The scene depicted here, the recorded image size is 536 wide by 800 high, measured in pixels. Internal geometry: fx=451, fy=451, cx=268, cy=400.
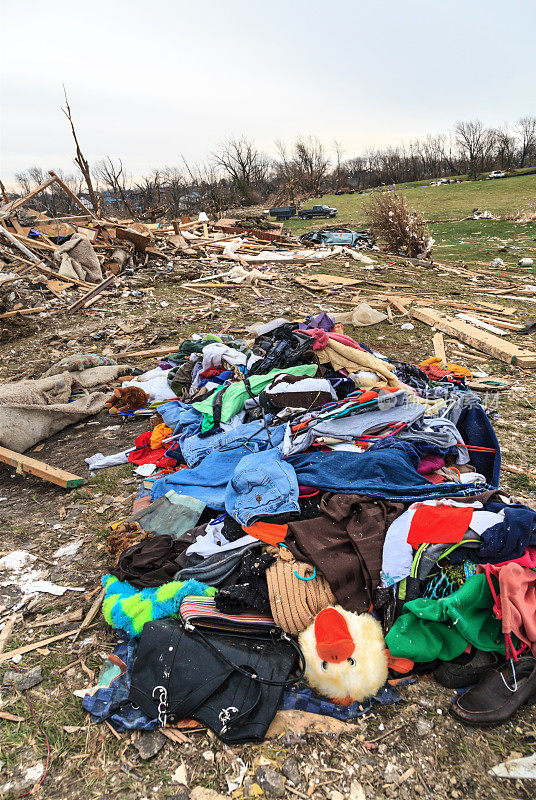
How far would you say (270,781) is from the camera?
182cm

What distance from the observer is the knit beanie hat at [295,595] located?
2.30 meters

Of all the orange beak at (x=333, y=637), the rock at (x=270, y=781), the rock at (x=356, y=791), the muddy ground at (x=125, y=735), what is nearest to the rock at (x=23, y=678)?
the muddy ground at (x=125, y=735)

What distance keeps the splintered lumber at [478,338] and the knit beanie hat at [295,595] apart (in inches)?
208

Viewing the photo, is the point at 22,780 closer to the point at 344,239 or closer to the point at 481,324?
the point at 481,324

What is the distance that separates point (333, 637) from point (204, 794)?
79cm

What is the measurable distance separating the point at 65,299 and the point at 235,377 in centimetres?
641

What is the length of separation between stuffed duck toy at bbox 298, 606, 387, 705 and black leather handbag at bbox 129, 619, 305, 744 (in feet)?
0.31

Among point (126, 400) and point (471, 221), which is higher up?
point (471, 221)

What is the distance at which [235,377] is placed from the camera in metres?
4.84

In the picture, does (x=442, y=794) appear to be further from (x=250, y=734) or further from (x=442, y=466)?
(x=442, y=466)

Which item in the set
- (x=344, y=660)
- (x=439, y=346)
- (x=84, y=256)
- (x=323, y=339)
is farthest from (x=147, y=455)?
(x=84, y=256)

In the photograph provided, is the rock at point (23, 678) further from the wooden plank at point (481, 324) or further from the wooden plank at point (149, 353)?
the wooden plank at point (481, 324)

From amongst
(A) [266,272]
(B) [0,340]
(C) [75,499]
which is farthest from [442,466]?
(A) [266,272]

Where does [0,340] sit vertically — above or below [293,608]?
above
